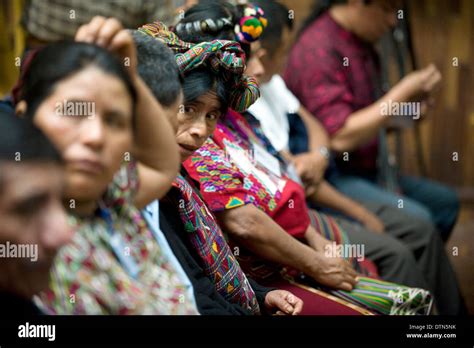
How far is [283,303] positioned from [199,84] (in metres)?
0.51

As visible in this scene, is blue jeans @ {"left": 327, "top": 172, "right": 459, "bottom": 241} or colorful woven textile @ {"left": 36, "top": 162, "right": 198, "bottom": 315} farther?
blue jeans @ {"left": 327, "top": 172, "right": 459, "bottom": 241}

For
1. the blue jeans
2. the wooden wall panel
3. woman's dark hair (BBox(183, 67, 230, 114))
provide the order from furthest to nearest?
the wooden wall panel, the blue jeans, woman's dark hair (BBox(183, 67, 230, 114))

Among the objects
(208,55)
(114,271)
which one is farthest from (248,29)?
(114,271)

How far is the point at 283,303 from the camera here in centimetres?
165

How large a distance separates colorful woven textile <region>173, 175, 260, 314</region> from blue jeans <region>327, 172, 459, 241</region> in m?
1.33

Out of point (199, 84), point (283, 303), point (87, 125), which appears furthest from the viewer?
point (283, 303)

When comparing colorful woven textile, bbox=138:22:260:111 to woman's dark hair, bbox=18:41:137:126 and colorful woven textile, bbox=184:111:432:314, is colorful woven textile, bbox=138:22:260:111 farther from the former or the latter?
woman's dark hair, bbox=18:41:137:126

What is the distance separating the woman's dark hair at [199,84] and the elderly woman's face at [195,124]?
1 centimetres

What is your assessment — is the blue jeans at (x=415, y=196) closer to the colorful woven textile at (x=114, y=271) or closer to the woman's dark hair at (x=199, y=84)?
the woman's dark hair at (x=199, y=84)

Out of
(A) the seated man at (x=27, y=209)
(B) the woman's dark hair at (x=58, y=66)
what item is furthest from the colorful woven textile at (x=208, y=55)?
(A) the seated man at (x=27, y=209)

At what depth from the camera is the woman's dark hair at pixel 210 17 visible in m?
1.70

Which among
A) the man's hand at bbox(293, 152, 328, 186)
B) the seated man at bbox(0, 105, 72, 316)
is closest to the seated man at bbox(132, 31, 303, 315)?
the seated man at bbox(0, 105, 72, 316)

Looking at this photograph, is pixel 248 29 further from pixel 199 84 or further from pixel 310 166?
pixel 310 166

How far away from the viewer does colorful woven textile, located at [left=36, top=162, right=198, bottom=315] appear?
1.09 meters
